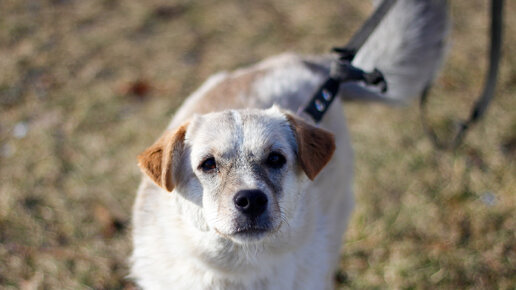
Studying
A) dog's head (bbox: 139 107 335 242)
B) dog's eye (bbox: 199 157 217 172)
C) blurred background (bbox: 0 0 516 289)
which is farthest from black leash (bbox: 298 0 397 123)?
blurred background (bbox: 0 0 516 289)

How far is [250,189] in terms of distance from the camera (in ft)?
7.01

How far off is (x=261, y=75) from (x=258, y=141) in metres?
1.10

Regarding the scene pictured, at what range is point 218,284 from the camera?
8.41ft

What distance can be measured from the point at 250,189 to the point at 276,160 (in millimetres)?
341

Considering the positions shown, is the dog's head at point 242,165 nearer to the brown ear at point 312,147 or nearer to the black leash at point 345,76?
the brown ear at point 312,147

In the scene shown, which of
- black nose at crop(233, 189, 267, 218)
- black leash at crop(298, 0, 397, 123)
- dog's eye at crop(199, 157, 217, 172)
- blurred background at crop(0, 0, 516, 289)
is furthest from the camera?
blurred background at crop(0, 0, 516, 289)

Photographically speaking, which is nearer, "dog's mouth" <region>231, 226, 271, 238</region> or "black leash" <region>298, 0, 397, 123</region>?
"dog's mouth" <region>231, 226, 271, 238</region>

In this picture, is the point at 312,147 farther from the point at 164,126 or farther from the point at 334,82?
the point at 164,126

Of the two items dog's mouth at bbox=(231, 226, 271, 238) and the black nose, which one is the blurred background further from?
the black nose

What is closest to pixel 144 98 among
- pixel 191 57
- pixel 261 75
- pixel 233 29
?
pixel 191 57

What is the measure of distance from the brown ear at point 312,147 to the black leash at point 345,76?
35 cm

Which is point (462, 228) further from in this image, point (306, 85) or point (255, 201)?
point (255, 201)

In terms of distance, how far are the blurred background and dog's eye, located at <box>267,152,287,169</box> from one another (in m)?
1.55

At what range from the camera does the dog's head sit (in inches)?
85.7
